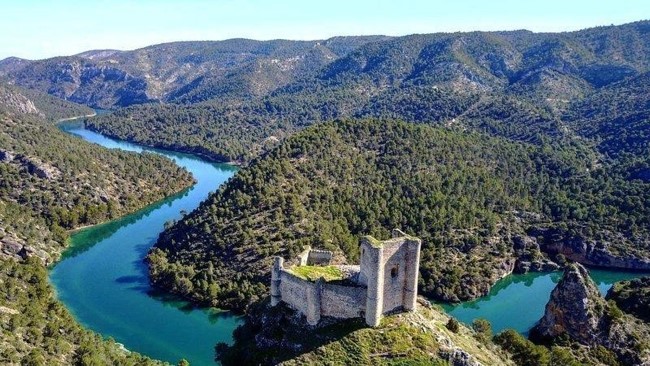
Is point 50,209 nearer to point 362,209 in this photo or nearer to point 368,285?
point 362,209

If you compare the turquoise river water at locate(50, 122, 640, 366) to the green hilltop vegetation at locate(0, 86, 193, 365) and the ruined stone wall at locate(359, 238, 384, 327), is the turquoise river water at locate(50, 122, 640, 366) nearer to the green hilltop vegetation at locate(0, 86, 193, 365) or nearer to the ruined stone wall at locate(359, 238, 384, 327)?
the green hilltop vegetation at locate(0, 86, 193, 365)

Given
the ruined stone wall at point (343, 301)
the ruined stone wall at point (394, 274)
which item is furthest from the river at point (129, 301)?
the ruined stone wall at point (394, 274)

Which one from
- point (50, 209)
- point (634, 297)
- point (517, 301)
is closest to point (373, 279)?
point (634, 297)

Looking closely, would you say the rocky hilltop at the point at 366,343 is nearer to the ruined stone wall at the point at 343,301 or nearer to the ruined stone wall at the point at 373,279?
the ruined stone wall at the point at 343,301

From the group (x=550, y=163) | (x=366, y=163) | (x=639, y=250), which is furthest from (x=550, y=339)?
(x=550, y=163)

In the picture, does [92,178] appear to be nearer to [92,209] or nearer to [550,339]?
[92,209]

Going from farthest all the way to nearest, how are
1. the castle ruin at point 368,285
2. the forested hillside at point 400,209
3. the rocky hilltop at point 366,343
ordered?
the forested hillside at point 400,209, the castle ruin at point 368,285, the rocky hilltop at point 366,343

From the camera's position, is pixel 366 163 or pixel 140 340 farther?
pixel 366 163
